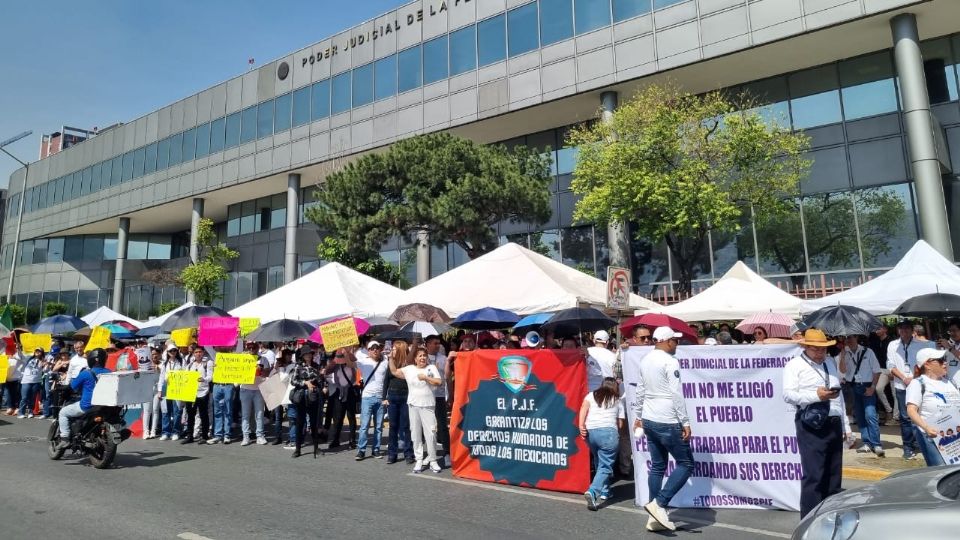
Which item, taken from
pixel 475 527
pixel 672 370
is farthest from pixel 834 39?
pixel 475 527

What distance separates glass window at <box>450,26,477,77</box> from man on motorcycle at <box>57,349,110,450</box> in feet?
72.7

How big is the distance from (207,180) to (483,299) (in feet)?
100

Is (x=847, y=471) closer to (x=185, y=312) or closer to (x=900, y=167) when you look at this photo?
(x=185, y=312)

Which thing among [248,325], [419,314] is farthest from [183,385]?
[419,314]

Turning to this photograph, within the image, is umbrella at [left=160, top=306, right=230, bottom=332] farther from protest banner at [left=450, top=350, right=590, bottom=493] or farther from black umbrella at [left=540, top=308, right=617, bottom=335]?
protest banner at [left=450, top=350, right=590, bottom=493]

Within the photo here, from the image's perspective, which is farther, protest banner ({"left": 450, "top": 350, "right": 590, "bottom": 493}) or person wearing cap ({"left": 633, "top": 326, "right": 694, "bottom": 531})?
protest banner ({"left": 450, "top": 350, "right": 590, "bottom": 493})

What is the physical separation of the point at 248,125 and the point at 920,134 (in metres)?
33.4

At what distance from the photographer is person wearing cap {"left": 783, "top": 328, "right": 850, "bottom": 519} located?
5398 millimetres

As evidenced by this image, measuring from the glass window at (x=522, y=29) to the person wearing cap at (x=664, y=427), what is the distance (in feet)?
75.1

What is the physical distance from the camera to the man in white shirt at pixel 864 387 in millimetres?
9523

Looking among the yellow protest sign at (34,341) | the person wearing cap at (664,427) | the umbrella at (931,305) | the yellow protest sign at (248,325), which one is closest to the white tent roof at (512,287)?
the yellow protest sign at (248,325)

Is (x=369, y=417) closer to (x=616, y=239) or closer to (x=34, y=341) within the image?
(x=34, y=341)

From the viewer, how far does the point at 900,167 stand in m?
20.7

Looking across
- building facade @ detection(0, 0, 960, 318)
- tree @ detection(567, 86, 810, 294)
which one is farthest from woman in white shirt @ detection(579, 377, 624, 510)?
building facade @ detection(0, 0, 960, 318)
